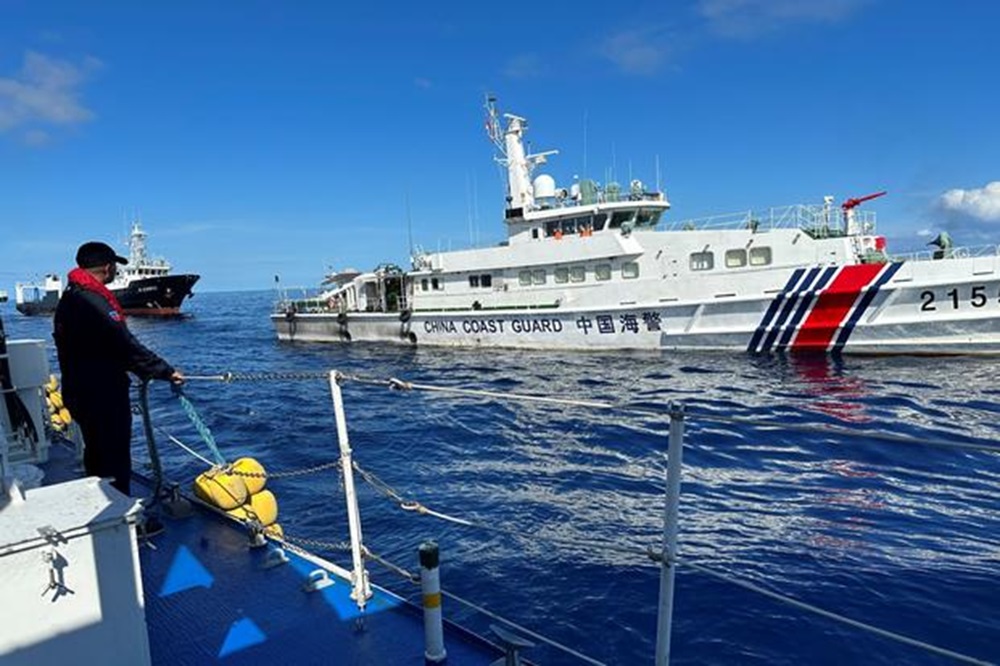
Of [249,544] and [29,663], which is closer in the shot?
[29,663]

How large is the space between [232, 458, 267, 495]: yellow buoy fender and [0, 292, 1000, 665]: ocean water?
1.33 metres

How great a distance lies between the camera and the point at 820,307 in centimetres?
1706

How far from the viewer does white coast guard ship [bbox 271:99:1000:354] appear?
16219 millimetres

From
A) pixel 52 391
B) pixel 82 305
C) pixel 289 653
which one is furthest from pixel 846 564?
pixel 52 391

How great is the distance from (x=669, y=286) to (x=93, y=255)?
17.2m

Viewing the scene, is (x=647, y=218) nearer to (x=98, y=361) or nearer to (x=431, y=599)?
(x=98, y=361)

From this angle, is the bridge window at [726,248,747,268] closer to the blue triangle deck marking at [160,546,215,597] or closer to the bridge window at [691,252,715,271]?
the bridge window at [691,252,715,271]

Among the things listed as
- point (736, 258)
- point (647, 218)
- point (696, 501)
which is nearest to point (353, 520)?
point (696, 501)

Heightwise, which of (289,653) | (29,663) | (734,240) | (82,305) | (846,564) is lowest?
(846,564)

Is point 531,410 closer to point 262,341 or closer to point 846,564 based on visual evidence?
point 846,564

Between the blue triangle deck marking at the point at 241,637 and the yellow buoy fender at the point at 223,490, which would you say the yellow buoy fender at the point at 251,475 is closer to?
→ the yellow buoy fender at the point at 223,490

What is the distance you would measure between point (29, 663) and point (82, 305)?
2.13 meters

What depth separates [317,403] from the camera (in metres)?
14.4

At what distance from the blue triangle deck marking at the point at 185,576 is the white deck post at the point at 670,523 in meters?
2.57
